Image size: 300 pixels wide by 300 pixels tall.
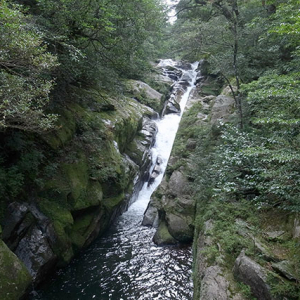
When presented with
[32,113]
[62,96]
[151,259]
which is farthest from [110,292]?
[62,96]

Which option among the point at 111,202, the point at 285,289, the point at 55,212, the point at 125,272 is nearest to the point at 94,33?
the point at 55,212

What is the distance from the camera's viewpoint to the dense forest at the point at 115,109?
5297 millimetres

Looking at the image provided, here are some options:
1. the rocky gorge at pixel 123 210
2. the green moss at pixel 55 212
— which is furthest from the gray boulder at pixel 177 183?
the green moss at pixel 55 212

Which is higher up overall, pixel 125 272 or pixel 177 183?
pixel 177 183

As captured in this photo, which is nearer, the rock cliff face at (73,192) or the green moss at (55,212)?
the rock cliff face at (73,192)

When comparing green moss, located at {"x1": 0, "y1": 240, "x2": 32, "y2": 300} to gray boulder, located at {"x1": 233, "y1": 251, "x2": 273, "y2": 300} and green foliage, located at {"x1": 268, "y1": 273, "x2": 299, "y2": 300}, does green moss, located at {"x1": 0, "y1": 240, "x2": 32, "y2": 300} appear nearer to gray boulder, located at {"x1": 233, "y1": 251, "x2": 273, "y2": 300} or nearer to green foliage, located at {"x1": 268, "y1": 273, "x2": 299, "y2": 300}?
gray boulder, located at {"x1": 233, "y1": 251, "x2": 273, "y2": 300}

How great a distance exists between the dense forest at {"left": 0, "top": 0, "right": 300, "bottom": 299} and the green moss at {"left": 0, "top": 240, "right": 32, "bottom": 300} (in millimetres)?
1390

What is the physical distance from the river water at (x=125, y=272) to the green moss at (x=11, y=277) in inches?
51.1

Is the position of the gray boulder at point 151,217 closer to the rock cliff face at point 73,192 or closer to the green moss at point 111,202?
the rock cliff face at point 73,192

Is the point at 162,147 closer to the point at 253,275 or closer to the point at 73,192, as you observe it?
the point at 73,192

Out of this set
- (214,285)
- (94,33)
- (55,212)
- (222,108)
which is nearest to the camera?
(214,285)

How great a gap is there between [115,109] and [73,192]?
21.0ft

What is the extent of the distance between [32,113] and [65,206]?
4152 millimetres

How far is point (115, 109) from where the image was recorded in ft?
45.4
